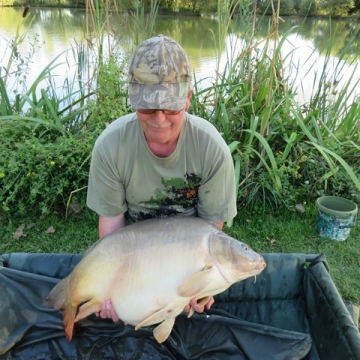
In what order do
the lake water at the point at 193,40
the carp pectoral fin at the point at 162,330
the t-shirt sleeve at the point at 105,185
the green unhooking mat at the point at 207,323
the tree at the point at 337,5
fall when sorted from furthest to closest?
the tree at the point at 337,5
the lake water at the point at 193,40
the green unhooking mat at the point at 207,323
the t-shirt sleeve at the point at 105,185
the carp pectoral fin at the point at 162,330

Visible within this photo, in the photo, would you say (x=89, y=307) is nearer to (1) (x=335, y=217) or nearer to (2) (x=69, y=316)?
(2) (x=69, y=316)

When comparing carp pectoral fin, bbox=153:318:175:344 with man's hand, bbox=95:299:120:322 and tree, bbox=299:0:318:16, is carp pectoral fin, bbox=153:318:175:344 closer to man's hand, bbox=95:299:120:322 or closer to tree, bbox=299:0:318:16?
man's hand, bbox=95:299:120:322

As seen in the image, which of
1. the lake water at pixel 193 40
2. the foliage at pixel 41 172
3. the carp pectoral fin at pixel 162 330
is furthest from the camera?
the lake water at pixel 193 40

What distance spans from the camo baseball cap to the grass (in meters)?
1.47

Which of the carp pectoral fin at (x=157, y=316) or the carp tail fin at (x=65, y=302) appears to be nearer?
the carp pectoral fin at (x=157, y=316)

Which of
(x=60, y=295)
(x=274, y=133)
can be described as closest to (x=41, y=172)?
(x=60, y=295)

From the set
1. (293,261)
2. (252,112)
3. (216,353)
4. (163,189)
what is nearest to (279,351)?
(216,353)

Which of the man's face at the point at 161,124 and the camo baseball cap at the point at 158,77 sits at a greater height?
the camo baseball cap at the point at 158,77

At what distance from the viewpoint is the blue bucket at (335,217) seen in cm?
249

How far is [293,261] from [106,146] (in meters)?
1.12

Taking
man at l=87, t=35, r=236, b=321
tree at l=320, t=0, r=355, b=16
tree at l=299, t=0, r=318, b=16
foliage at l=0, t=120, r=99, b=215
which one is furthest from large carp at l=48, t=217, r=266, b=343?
tree at l=320, t=0, r=355, b=16

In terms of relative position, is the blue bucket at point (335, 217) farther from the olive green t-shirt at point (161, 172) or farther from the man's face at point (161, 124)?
the man's face at point (161, 124)

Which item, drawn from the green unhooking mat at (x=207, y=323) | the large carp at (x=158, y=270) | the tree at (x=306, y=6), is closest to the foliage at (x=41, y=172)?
the green unhooking mat at (x=207, y=323)

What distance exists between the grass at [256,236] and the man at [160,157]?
898 mm
